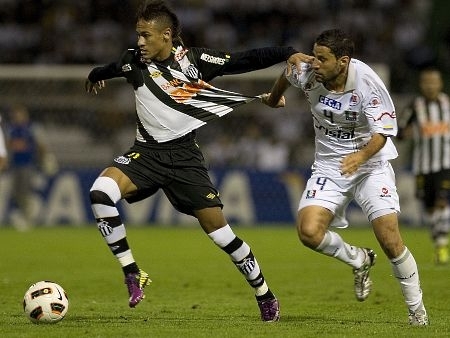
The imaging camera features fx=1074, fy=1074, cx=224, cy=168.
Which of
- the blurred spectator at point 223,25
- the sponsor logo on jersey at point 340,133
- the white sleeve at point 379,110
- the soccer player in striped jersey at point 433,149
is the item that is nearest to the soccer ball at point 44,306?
the sponsor logo on jersey at point 340,133

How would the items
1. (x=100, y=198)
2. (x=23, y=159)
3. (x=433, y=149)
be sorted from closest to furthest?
(x=100, y=198) → (x=433, y=149) → (x=23, y=159)

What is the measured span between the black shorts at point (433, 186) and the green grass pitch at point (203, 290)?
0.85 metres

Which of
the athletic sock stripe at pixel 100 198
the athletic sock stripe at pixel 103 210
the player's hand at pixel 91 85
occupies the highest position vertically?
the player's hand at pixel 91 85

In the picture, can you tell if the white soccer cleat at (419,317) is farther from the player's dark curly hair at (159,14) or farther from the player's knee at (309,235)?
the player's dark curly hair at (159,14)

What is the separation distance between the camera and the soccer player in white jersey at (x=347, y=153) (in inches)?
310

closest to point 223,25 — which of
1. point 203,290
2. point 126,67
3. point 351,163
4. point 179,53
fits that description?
point 203,290

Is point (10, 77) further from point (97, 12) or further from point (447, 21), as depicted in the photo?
point (447, 21)

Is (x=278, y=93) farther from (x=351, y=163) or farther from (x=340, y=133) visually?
(x=351, y=163)

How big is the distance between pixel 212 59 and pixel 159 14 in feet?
1.78

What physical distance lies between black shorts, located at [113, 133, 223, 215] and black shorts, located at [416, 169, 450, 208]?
618 centimetres

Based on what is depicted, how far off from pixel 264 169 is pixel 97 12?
7246 mm

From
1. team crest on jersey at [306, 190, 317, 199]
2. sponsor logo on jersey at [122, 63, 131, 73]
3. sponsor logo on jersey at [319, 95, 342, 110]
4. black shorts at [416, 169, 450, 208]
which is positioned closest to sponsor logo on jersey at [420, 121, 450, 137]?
black shorts at [416, 169, 450, 208]

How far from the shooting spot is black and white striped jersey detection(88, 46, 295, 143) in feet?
27.6

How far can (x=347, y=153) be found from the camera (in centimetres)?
835
